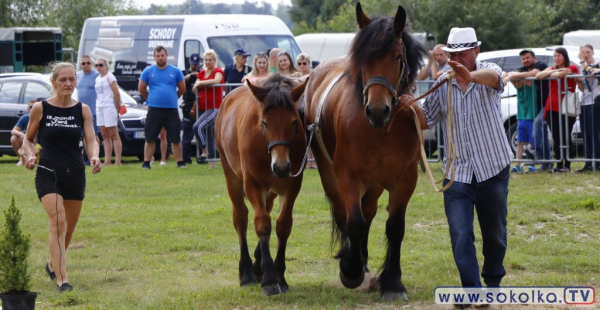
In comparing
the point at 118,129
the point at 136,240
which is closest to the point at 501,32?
the point at 118,129

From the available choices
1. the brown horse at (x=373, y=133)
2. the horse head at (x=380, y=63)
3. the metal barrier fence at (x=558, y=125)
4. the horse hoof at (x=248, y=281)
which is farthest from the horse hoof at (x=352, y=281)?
the metal barrier fence at (x=558, y=125)

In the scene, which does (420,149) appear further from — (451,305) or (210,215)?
(210,215)

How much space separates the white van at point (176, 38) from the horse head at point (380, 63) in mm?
14631

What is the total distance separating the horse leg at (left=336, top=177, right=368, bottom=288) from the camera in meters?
7.38

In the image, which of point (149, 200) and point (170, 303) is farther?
point (149, 200)

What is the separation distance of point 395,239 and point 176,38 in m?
15.1

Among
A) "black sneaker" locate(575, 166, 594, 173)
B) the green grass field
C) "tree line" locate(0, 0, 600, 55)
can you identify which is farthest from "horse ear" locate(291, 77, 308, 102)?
"tree line" locate(0, 0, 600, 55)

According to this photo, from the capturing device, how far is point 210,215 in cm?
1236

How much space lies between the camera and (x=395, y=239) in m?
7.60

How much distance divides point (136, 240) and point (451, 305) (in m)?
4.93

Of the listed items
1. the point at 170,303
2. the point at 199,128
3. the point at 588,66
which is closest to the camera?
the point at 170,303

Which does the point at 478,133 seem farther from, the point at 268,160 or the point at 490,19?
the point at 490,19

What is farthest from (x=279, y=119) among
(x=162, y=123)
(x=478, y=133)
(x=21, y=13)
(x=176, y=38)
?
(x=21, y=13)

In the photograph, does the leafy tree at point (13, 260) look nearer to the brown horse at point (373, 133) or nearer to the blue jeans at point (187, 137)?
the brown horse at point (373, 133)
